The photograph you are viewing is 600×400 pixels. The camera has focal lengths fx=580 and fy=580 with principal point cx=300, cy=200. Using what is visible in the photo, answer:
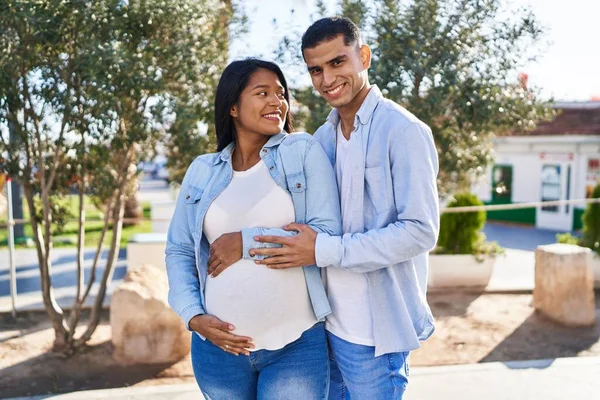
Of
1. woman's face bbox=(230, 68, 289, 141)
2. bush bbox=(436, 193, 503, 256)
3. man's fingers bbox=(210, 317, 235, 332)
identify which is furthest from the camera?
bush bbox=(436, 193, 503, 256)

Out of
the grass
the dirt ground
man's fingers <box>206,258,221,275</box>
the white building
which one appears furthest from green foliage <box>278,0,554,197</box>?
the white building

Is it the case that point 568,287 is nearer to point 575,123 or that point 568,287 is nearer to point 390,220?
point 390,220

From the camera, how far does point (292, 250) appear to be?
196 cm

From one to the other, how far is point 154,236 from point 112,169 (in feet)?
10.7

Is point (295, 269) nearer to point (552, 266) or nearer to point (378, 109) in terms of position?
point (378, 109)

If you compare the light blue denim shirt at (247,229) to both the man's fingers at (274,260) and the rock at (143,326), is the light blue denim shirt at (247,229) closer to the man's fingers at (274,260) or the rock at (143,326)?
the man's fingers at (274,260)

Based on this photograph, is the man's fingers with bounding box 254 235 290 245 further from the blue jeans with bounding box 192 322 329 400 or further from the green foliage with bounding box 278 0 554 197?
the green foliage with bounding box 278 0 554 197

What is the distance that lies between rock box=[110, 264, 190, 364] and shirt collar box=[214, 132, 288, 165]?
9.81 feet

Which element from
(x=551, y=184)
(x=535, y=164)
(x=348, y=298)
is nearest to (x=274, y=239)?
(x=348, y=298)

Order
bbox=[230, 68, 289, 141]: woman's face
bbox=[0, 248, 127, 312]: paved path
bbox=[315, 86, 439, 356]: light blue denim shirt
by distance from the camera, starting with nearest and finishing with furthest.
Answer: bbox=[315, 86, 439, 356]: light blue denim shirt, bbox=[230, 68, 289, 141]: woman's face, bbox=[0, 248, 127, 312]: paved path

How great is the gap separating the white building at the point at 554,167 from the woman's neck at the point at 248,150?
526 inches

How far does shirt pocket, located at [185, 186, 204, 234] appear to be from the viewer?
7.19 feet

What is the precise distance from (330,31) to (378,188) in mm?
591

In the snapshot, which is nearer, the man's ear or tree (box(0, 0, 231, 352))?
the man's ear
